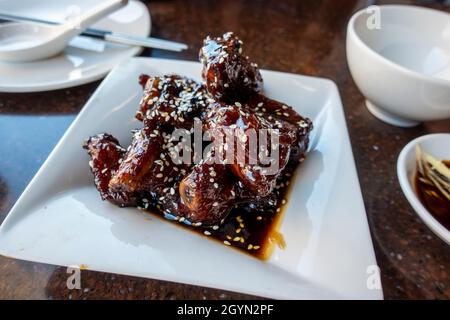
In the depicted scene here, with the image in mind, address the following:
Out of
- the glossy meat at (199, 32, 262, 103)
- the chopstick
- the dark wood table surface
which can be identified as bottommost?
the dark wood table surface

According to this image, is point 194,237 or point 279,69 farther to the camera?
point 279,69

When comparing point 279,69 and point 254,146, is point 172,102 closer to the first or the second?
point 254,146

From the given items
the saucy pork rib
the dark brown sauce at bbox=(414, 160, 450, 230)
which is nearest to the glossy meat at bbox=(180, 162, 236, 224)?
the saucy pork rib

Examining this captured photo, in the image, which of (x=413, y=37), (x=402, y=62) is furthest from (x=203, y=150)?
(x=413, y=37)

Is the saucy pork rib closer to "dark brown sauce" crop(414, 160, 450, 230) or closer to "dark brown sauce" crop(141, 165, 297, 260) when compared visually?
"dark brown sauce" crop(141, 165, 297, 260)

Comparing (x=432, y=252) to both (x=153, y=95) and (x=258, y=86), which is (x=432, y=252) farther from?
(x=153, y=95)

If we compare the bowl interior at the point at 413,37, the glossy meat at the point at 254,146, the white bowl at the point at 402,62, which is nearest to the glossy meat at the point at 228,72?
the glossy meat at the point at 254,146
